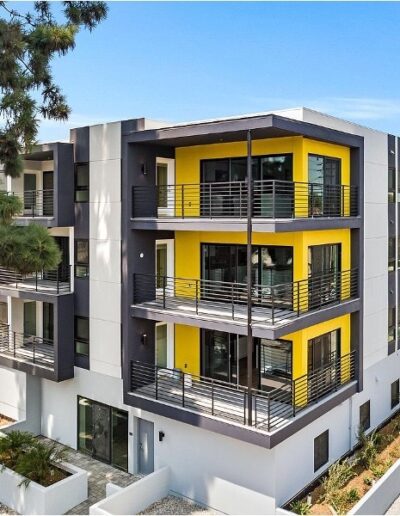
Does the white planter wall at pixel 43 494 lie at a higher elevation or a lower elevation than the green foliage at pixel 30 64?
lower

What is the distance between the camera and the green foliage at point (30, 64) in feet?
50.6

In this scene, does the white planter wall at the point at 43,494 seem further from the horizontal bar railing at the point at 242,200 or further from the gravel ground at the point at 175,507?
the horizontal bar railing at the point at 242,200

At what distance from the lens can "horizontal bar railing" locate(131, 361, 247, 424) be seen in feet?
45.0

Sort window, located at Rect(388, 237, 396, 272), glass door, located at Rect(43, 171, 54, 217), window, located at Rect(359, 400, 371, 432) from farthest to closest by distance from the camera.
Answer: window, located at Rect(388, 237, 396, 272)
glass door, located at Rect(43, 171, 54, 217)
window, located at Rect(359, 400, 371, 432)

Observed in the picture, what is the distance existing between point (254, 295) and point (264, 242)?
5.28ft

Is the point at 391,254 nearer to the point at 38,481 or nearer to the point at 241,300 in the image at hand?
the point at 241,300

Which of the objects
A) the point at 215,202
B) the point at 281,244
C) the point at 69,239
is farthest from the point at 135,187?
the point at 281,244

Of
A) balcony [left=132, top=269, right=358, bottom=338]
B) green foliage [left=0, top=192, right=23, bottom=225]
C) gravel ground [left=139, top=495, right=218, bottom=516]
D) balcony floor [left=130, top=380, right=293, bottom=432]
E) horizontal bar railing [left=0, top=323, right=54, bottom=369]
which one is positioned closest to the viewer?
balcony floor [left=130, top=380, right=293, bottom=432]

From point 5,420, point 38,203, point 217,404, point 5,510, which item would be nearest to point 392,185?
point 217,404

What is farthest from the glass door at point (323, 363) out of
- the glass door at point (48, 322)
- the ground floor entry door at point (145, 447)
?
the glass door at point (48, 322)

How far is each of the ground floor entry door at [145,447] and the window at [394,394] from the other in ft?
31.5

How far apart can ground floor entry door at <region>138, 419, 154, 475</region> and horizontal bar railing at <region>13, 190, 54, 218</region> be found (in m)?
7.76

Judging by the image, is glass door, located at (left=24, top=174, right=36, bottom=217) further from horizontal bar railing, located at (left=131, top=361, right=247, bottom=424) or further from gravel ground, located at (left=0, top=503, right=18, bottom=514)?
gravel ground, located at (left=0, top=503, right=18, bottom=514)

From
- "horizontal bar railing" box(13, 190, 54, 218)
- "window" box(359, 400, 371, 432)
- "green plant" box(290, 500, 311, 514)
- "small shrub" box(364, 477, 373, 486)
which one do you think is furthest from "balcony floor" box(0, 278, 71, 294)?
"small shrub" box(364, 477, 373, 486)
